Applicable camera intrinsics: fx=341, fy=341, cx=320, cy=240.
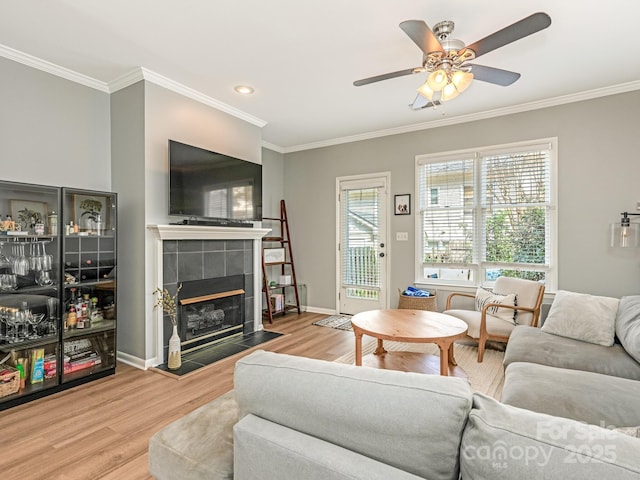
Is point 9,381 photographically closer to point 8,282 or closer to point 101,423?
point 8,282

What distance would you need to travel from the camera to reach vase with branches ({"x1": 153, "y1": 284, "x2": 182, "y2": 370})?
314cm

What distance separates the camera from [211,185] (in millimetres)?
3592

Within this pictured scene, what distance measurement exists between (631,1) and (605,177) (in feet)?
6.10

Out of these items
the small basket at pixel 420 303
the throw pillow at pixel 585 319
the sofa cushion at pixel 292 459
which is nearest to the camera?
the sofa cushion at pixel 292 459

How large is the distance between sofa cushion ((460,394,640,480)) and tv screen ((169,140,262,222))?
3117 millimetres

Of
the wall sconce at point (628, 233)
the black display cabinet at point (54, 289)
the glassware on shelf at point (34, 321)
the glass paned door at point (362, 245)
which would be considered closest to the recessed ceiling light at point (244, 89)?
the black display cabinet at point (54, 289)

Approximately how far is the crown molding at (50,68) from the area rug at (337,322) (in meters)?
3.68

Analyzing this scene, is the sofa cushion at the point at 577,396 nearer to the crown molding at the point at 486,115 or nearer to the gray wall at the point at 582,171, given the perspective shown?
the gray wall at the point at 582,171

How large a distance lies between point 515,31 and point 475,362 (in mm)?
2726

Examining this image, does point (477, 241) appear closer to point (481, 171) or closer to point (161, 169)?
point (481, 171)

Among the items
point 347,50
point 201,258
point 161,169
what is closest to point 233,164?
point 161,169

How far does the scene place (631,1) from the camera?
2.16 metres

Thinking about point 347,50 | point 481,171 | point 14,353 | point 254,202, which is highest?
point 347,50

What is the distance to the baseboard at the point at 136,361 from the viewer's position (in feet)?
10.4
